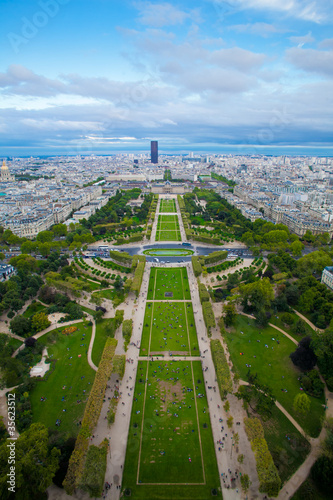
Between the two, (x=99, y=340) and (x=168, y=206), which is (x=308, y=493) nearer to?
(x=99, y=340)

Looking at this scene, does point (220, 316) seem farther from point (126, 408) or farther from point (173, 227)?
point (173, 227)

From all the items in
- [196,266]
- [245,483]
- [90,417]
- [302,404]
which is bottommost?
[245,483]

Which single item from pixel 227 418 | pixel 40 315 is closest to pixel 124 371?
pixel 227 418

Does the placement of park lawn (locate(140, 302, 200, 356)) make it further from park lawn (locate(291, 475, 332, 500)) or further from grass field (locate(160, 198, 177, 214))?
grass field (locate(160, 198, 177, 214))

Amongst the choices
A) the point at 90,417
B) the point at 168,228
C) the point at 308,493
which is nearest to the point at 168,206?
the point at 168,228

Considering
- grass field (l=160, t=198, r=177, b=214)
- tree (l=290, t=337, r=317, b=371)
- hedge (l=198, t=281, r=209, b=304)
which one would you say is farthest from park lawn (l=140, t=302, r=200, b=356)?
grass field (l=160, t=198, r=177, b=214)

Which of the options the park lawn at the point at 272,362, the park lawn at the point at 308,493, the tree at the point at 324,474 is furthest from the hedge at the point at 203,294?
the park lawn at the point at 308,493

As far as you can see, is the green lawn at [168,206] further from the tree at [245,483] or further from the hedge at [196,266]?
the tree at [245,483]
